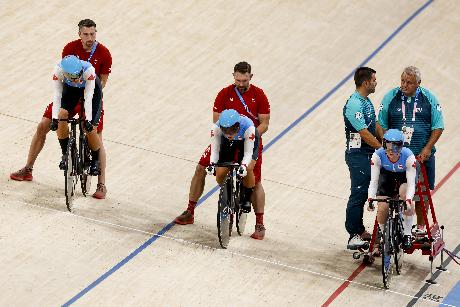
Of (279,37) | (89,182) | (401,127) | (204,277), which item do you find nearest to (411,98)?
(401,127)

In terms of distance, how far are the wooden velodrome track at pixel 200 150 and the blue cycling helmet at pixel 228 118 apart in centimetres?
116

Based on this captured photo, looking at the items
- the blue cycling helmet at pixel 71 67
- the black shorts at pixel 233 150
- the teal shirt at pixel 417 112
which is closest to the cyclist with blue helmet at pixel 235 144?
the black shorts at pixel 233 150

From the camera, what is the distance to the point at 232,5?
1503 cm

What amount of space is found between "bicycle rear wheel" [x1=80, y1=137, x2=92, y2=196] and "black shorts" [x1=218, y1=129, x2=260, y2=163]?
1.39 m

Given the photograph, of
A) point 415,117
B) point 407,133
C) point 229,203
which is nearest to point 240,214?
point 229,203

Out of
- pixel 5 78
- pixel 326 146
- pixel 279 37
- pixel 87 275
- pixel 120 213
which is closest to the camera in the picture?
pixel 87 275

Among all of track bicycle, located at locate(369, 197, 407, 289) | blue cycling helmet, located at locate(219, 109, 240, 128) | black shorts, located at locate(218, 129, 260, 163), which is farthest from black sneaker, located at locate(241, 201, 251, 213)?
track bicycle, located at locate(369, 197, 407, 289)

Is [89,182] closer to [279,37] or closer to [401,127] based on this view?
[401,127]

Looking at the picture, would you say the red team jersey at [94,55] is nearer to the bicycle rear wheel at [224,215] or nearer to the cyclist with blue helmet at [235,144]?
the cyclist with blue helmet at [235,144]

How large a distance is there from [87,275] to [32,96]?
3.61 metres

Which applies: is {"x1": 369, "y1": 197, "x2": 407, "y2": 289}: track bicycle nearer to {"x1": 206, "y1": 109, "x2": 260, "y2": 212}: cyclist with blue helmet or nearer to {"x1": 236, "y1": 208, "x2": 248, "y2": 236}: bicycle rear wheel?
{"x1": 206, "y1": 109, "x2": 260, "y2": 212}: cyclist with blue helmet

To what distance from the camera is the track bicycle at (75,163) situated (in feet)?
34.9

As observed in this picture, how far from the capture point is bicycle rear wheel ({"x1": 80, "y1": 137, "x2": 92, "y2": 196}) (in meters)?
10.9

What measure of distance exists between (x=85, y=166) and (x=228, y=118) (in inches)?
68.6
